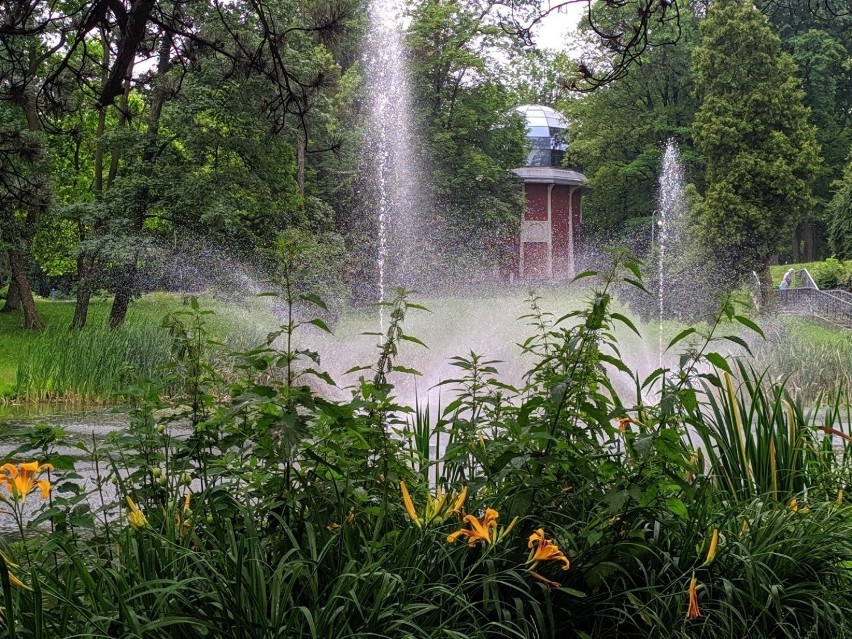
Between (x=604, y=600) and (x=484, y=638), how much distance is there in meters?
0.41

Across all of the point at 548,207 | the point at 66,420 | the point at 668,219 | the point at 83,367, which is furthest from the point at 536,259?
the point at 66,420

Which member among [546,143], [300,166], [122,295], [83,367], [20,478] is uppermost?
[546,143]

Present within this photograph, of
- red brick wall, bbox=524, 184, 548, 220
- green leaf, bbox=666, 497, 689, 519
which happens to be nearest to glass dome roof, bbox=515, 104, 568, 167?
red brick wall, bbox=524, 184, 548, 220

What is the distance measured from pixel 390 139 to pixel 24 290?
10.9 m

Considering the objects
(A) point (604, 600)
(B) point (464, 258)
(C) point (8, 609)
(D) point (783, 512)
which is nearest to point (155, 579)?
(C) point (8, 609)

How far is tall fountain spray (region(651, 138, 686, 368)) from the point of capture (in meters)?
23.2

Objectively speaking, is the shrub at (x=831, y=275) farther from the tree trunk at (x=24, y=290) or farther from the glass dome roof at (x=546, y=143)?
the tree trunk at (x=24, y=290)

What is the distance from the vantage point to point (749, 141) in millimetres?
24500

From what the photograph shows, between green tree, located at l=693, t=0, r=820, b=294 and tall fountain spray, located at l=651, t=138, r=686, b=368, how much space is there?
3.48 ft

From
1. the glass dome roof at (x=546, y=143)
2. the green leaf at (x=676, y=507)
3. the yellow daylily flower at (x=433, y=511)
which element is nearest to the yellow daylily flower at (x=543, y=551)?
the yellow daylily flower at (x=433, y=511)

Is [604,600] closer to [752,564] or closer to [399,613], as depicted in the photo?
[752,564]

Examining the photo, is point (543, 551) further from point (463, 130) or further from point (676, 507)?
point (463, 130)

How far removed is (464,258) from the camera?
2478 cm

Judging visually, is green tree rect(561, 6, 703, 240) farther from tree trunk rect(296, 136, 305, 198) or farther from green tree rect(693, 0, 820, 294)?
tree trunk rect(296, 136, 305, 198)
